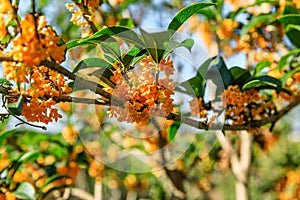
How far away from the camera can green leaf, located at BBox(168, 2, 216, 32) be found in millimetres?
1260

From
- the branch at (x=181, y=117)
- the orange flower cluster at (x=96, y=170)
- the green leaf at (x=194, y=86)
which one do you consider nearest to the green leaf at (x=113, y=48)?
the branch at (x=181, y=117)

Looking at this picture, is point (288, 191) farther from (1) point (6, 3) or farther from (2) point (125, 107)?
(1) point (6, 3)

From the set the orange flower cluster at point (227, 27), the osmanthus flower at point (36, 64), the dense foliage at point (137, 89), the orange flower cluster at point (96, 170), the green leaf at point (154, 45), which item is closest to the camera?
the osmanthus flower at point (36, 64)

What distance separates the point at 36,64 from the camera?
0.98m

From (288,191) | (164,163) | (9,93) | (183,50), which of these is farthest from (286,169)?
(9,93)

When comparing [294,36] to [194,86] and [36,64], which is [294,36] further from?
[36,64]

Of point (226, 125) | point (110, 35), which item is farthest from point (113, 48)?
point (226, 125)

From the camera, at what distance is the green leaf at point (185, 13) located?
126 cm

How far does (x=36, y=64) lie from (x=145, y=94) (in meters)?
0.35

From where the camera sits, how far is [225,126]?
162 cm

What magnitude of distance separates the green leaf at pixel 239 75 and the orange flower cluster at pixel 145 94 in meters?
0.63

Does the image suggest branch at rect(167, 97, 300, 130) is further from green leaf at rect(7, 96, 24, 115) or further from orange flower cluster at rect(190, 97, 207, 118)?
green leaf at rect(7, 96, 24, 115)

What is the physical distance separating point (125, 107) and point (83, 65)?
0.77 ft

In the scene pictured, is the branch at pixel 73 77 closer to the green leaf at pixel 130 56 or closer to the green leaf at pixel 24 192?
the green leaf at pixel 130 56
